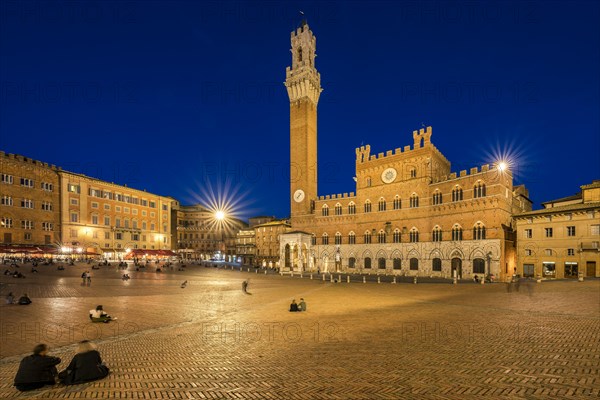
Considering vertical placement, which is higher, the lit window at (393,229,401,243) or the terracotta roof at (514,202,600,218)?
the terracotta roof at (514,202,600,218)

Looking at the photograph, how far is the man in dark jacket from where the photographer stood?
24.0 feet

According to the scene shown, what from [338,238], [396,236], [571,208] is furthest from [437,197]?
[338,238]

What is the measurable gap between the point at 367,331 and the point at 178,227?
93104 millimetres

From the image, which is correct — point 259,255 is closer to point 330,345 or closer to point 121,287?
point 121,287

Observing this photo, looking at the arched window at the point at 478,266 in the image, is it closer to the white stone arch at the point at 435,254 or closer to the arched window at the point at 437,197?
the white stone arch at the point at 435,254

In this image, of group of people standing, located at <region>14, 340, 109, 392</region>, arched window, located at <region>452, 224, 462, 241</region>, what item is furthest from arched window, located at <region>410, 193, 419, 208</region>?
group of people standing, located at <region>14, 340, 109, 392</region>

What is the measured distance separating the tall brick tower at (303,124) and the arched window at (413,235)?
18.9 m

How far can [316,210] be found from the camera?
5831 centimetres

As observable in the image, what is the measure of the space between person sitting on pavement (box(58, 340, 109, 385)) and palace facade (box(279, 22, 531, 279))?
134 ft

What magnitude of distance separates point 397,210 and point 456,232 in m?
8.81

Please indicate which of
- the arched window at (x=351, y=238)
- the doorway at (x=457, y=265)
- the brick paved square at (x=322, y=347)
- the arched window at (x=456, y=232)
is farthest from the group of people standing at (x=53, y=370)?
the arched window at (x=351, y=238)

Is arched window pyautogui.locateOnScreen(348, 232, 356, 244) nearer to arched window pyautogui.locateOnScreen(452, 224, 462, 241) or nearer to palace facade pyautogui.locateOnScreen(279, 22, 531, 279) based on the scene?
palace facade pyautogui.locateOnScreen(279, 22, 531, 279)

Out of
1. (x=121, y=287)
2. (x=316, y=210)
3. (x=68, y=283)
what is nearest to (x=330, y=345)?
(x=121, y=287)

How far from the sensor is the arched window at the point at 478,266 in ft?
130
